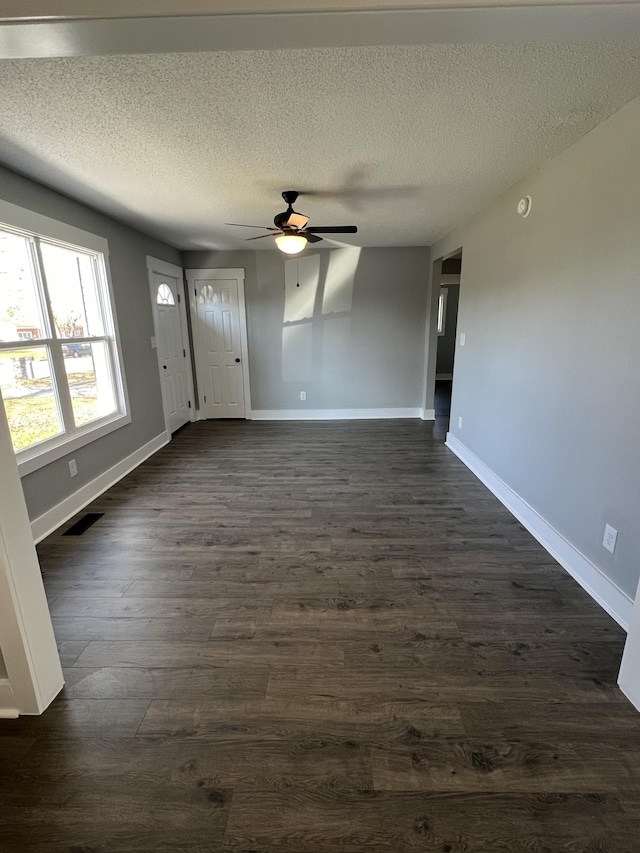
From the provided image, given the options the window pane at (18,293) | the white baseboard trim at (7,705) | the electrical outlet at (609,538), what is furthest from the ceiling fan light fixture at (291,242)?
the white baseboard trim at (7,705)

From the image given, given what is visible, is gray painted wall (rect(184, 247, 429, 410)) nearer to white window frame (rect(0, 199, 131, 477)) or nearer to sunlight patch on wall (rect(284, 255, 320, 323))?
sunlight patch on wall (rect(284, 255, 320, 323))

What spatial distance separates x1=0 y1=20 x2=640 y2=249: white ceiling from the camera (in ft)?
4.93

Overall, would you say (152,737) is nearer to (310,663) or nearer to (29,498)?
(310,663)

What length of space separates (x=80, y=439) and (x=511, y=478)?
11.5 ft

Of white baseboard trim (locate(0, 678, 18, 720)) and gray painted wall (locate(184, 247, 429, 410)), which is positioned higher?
gray painted wall (locate(184, 247, 429, 410))

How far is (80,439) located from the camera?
3137 millimetres

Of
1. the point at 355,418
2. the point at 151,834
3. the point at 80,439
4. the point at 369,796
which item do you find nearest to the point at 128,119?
the point at 80,439

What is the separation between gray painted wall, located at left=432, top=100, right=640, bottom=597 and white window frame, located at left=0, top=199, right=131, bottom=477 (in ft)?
11.4

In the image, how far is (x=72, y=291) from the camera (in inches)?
127

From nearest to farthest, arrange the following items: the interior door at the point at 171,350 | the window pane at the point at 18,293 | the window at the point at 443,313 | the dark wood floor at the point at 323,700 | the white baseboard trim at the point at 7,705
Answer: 1. the dark wood floor at the point at 323,700
2. the white baseboard trim at the point at 7,705
3. the window pane at the point at 18,293
4. the interior door at the point at 171,350
5. the window at the point at 443,313

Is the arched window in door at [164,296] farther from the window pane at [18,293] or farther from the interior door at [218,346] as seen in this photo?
the window pane at [18,293]

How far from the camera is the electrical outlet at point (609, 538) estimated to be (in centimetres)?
192

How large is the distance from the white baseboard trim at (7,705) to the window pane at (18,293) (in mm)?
2089

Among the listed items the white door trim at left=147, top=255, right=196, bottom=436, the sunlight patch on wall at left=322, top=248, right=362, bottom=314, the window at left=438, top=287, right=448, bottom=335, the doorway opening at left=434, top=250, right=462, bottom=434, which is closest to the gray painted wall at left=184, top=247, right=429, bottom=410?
the sunlight patch on wall at left=322, top=248, right=362, bottom=314
